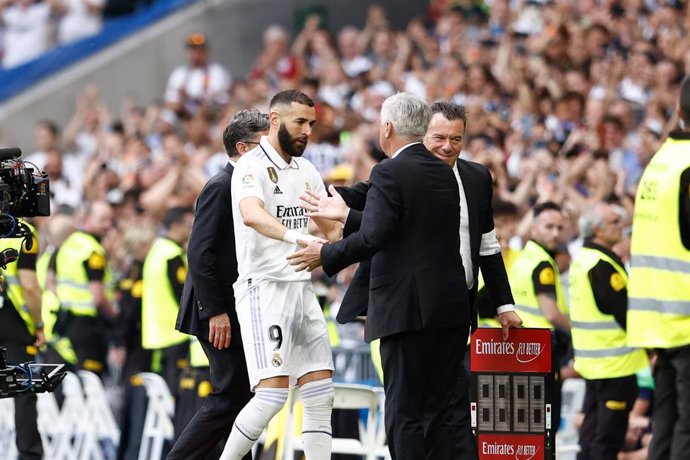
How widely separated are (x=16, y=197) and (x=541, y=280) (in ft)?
13.7

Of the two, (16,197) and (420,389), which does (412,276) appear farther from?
(16,197)

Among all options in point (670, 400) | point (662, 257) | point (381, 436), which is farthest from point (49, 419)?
point (662, 257)

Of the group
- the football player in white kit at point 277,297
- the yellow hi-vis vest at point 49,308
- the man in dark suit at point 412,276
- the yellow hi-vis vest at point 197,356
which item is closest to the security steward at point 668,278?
the man in dark suit at point 412,276

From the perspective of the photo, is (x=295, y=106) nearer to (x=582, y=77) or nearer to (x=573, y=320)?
(x=573, y=320)

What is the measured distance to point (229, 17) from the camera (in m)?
24.4

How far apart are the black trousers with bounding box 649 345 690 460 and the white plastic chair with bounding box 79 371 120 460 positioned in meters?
6.91

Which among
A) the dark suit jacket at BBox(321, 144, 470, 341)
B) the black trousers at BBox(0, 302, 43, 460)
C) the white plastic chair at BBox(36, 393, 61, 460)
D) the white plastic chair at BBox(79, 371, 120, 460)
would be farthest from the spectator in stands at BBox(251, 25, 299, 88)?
the dark suit jacket at BBox(321, 144, 470, 341)

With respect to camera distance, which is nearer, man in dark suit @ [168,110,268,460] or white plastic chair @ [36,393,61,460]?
man in dark suit @ [168,110,268,460]

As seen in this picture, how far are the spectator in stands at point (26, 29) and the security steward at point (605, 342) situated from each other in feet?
50.1

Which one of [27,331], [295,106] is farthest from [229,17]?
[295,106]

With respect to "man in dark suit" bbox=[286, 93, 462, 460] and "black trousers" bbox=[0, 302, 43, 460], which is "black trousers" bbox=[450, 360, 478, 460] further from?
"black trousers" bbox=[0, 302, 43, 460]

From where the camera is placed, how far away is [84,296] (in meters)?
15.3

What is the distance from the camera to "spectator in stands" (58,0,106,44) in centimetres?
2520

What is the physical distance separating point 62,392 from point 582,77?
6790 millimetres
